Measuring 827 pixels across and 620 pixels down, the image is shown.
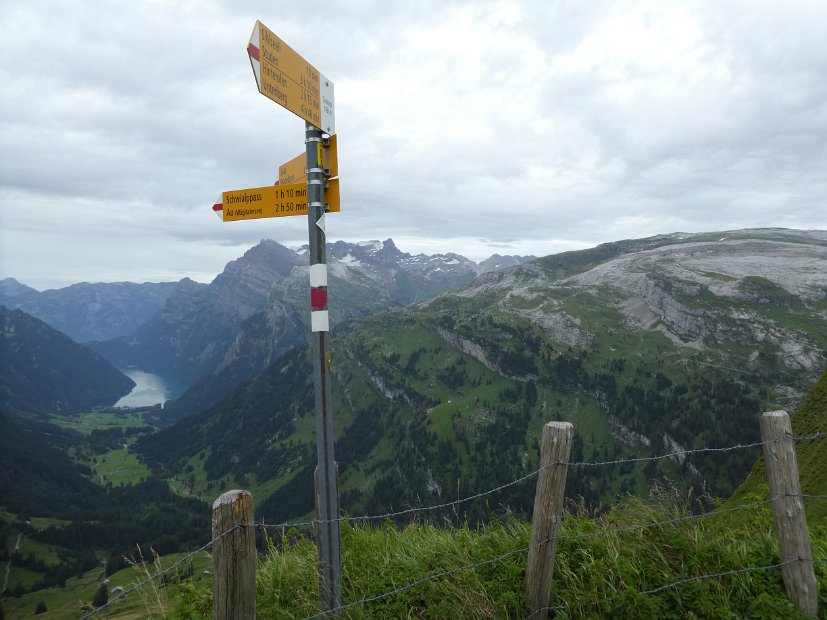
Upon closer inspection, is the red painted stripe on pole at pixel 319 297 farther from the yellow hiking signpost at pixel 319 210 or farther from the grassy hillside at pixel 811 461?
the grassy hillside at pixel 811 461

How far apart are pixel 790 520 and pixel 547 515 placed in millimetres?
2926

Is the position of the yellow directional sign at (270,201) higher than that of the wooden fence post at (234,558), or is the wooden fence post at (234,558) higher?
the yellow directional sign at (270,201)

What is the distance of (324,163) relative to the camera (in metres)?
6.09

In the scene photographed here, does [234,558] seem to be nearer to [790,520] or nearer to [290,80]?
[290,80]

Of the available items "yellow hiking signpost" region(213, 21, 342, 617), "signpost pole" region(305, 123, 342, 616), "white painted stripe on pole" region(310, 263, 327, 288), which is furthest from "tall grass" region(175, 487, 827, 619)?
"white painted stripe on pole" region(310, 263, 327, 288)

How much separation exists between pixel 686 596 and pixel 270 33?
811cm

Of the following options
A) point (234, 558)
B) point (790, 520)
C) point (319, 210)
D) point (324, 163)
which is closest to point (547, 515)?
point (790, 520)

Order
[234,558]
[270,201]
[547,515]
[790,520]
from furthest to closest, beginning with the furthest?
[270,201] < [790,520] < [547,515] < [234,558]

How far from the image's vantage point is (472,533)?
769 centimetres

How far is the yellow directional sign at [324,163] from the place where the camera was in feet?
20.0

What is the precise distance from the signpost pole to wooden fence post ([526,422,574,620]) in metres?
2.39

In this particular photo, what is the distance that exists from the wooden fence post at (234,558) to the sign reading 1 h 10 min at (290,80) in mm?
4263

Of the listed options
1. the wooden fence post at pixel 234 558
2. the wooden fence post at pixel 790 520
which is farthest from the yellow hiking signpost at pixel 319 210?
the wooden fence post at pixel 790 520

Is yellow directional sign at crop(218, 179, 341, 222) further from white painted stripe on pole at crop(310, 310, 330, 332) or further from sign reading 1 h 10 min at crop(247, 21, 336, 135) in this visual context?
white painted stripe on pole at crop(310, 310, 330, 332)
